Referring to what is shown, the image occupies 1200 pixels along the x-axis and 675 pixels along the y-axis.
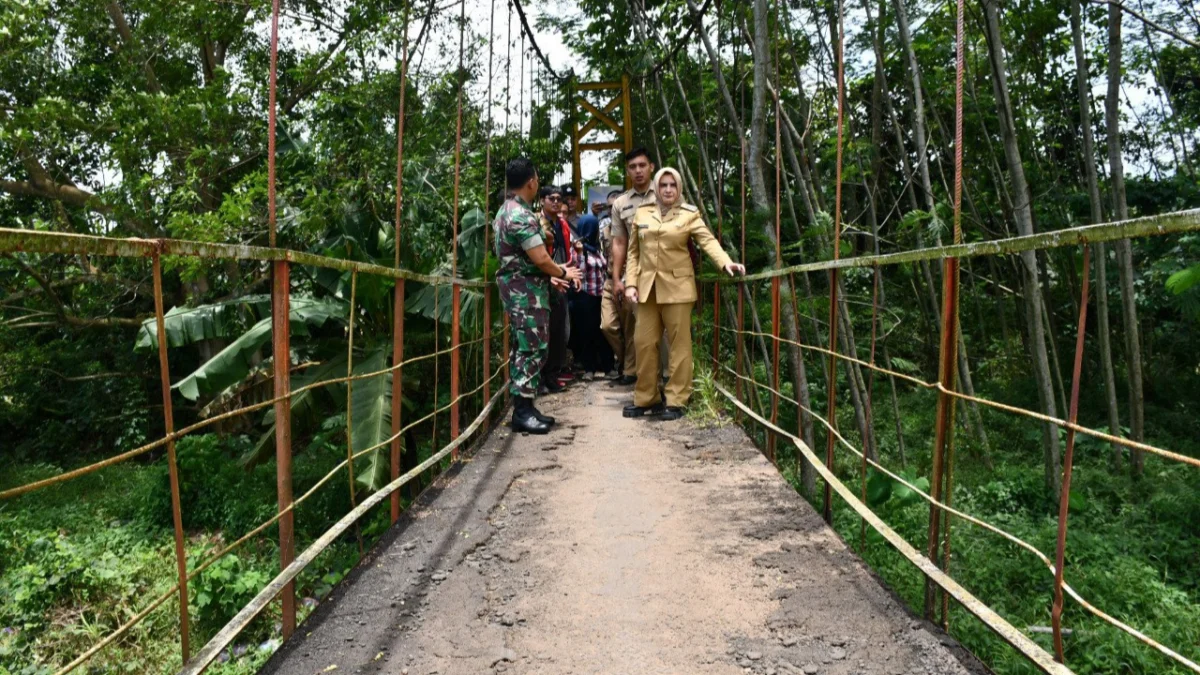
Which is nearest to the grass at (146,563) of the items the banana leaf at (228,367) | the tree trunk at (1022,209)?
the banana leaf at (228,367)

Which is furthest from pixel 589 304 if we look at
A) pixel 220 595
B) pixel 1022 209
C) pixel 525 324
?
pixel 220 595

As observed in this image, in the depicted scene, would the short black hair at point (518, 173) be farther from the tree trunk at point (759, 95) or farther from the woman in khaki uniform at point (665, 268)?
the tree trunk at point (759, 95)

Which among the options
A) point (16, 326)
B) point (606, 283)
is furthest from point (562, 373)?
point (16, 326)

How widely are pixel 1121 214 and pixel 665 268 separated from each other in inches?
108

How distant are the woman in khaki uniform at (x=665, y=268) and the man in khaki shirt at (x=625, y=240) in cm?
24

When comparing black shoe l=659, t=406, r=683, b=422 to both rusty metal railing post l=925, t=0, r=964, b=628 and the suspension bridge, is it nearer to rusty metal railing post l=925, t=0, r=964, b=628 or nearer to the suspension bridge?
the suspension bridge

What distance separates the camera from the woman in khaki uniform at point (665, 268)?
3.95 m

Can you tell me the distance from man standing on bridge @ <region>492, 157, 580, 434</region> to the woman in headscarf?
1.35 m

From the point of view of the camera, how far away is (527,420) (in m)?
3.99

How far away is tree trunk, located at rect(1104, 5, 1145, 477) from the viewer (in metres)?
4.68

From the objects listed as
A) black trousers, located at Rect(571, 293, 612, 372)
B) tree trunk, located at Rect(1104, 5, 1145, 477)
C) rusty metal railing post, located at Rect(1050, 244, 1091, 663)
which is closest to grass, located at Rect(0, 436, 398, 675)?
black trousers, located at Rect(571, 293, 612, 372)

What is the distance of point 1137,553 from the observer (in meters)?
4.53

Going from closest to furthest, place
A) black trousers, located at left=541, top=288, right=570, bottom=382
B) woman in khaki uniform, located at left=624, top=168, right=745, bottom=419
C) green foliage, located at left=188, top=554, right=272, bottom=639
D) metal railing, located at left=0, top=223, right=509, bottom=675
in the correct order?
metal railing, located at left=0, top=223, right=509, bottom=675, woman in khaki uniform, located at left=624, top=168, right=745, bottom=419, green foliage, located at left=188, top=554, right=272, bottom=639, black trousers, located at left=541, top=288, right=570, bottom=382

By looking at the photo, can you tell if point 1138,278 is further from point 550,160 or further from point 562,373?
point 550,160
